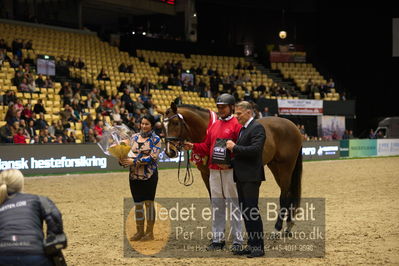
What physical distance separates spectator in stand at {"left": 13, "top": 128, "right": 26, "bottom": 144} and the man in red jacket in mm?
11075

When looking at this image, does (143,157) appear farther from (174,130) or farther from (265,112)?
(265,112)

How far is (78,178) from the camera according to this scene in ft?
54.2

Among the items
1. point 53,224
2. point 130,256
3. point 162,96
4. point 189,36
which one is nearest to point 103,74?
point 162,96

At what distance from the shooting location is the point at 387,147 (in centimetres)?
3092

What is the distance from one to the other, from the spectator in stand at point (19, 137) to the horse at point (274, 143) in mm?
10121

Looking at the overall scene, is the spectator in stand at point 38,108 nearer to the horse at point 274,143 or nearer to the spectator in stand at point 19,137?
the spectator in stand at point 19,137

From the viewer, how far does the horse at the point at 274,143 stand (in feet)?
24.5

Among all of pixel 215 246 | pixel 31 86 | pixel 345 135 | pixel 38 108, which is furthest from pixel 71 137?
pixel 345 135

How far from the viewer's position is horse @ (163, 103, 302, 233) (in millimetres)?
7480

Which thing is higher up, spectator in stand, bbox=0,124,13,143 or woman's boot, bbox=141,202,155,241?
spectator in stand, bbox=0,124,13,143

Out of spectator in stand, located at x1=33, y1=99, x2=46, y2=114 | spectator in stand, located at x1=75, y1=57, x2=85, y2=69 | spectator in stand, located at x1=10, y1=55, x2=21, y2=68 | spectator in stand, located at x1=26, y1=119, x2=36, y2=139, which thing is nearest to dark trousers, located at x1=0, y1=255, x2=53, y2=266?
spectator in stand, located at x1=26, y1=119, x2=36, y2=139

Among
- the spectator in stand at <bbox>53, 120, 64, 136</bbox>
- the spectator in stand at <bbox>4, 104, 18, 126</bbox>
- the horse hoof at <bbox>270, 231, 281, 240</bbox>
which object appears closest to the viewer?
the horse hoof at <bbox>270, 231, 281, 240</bbox>

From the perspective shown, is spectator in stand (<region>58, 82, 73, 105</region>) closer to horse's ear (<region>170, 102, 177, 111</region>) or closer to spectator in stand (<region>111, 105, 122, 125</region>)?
spectator in stand (<region>111, 105, 122, 125</region>)

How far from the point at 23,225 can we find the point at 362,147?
1075 inches
